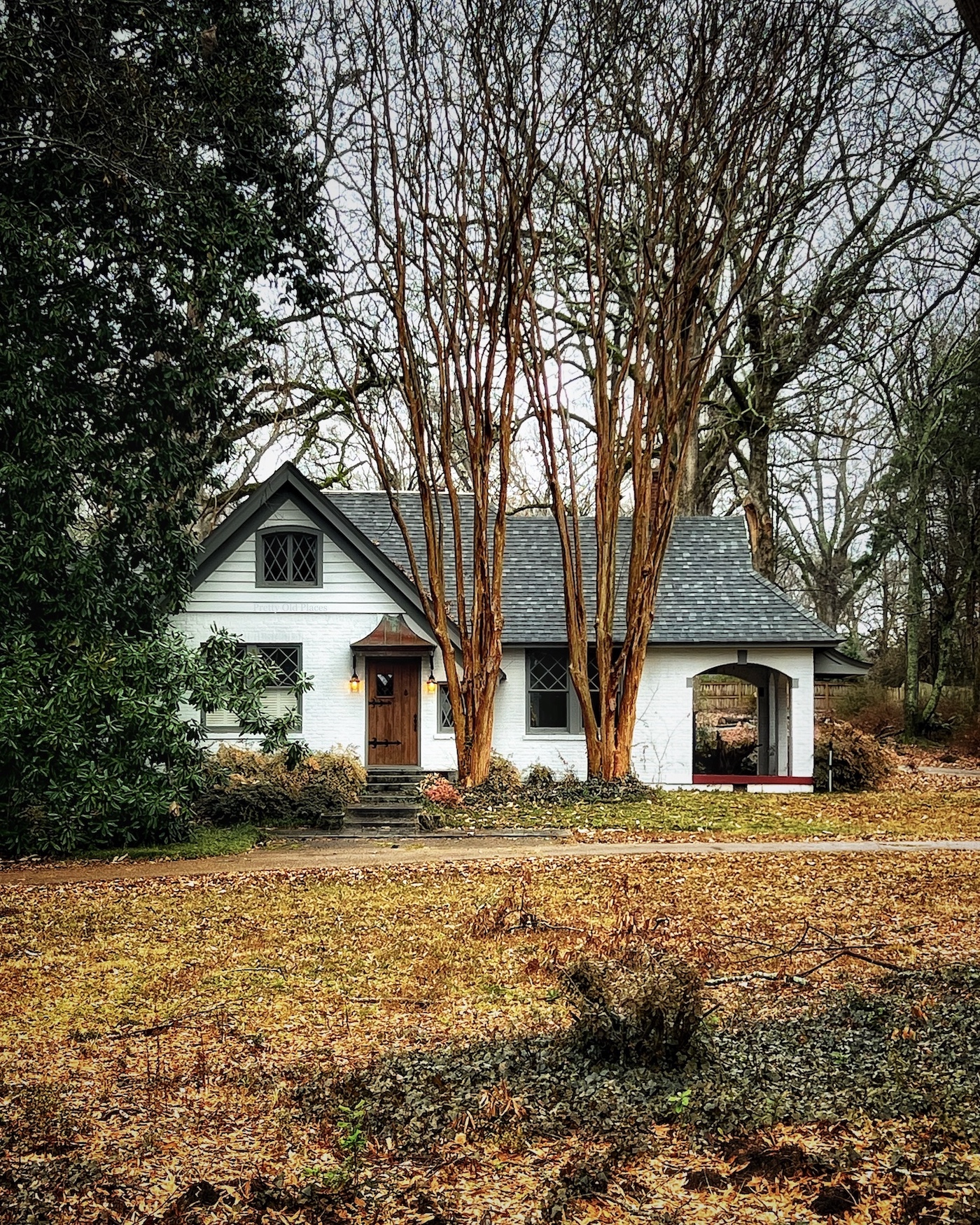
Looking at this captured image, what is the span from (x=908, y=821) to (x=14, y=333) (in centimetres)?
1446

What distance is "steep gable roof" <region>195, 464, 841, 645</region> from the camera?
65.3 ft

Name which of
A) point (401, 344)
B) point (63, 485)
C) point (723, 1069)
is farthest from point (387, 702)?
point (723, 1069)

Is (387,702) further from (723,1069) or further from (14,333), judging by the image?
(723,1069)

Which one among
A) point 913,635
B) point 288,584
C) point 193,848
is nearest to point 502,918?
point 193,848

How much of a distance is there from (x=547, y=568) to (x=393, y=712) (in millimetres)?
5082

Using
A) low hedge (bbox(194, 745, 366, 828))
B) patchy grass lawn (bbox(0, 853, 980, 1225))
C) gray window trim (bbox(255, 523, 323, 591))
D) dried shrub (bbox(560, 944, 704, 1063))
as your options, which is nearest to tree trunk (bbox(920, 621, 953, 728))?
gray window trim (bbox(255, 523, 323, 591))

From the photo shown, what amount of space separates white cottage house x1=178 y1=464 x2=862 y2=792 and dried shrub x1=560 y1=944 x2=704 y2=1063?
46.1 ft

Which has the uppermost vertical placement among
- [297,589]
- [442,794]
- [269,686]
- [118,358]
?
[118,358]

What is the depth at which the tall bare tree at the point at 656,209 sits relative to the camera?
16.8 metres

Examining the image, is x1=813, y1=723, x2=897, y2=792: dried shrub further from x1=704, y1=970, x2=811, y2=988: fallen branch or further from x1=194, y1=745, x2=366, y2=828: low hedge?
x1=704, y1=970, x2=811, y2=988: fallen branch

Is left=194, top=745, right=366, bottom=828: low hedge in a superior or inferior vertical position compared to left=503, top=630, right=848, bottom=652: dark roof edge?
inferior

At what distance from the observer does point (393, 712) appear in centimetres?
2034

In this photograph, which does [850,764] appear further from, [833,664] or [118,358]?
[118,358]

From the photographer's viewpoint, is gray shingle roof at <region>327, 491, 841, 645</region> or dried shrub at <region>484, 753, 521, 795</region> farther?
gray shingle roof at <region>327, 491, 841, 645</region>
